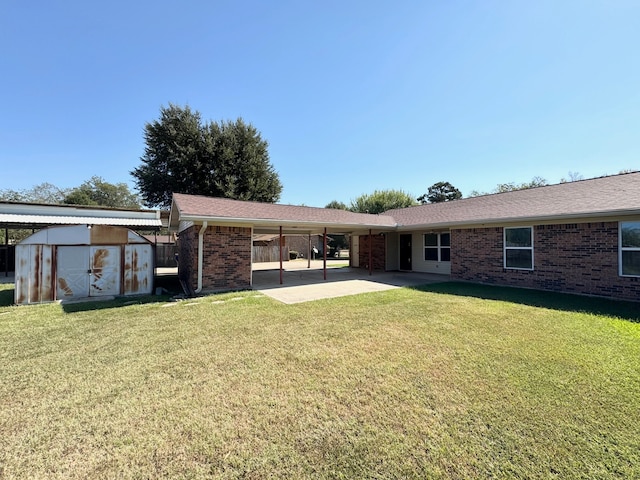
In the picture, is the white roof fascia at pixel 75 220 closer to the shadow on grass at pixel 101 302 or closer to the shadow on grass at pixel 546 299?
the shadow on grass at pixel 101 302

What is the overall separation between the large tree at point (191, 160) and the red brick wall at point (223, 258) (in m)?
14.0

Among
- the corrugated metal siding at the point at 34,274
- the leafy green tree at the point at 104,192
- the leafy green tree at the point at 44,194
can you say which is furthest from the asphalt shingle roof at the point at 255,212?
the leafy green tree at the point at 44,194

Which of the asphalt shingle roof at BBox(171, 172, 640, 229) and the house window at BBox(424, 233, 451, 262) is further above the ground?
the asphalt shingle roof at BBox(171, 172, 640, 229)

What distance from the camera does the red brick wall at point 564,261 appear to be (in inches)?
305

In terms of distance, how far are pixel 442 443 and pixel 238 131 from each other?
86.4 feet

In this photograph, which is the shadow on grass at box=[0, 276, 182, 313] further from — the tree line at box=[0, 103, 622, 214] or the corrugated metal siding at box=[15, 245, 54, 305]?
the tree line at box=[0, 103, 622, 214]

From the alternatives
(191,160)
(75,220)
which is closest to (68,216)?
(75,220)

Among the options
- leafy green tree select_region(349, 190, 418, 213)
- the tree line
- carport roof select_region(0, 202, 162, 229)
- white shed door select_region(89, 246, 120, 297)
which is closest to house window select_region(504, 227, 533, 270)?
white shed door select_region(89, 246, 120, 297)

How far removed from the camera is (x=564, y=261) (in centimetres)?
866

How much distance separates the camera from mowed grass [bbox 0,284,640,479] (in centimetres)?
218

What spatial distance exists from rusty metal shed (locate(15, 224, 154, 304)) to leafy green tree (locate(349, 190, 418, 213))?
95.9 ft

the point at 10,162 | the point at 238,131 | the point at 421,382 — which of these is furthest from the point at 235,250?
the point at 10,162

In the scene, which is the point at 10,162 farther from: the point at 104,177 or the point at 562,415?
the point at 562,415

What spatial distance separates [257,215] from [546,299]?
30.6 feet
